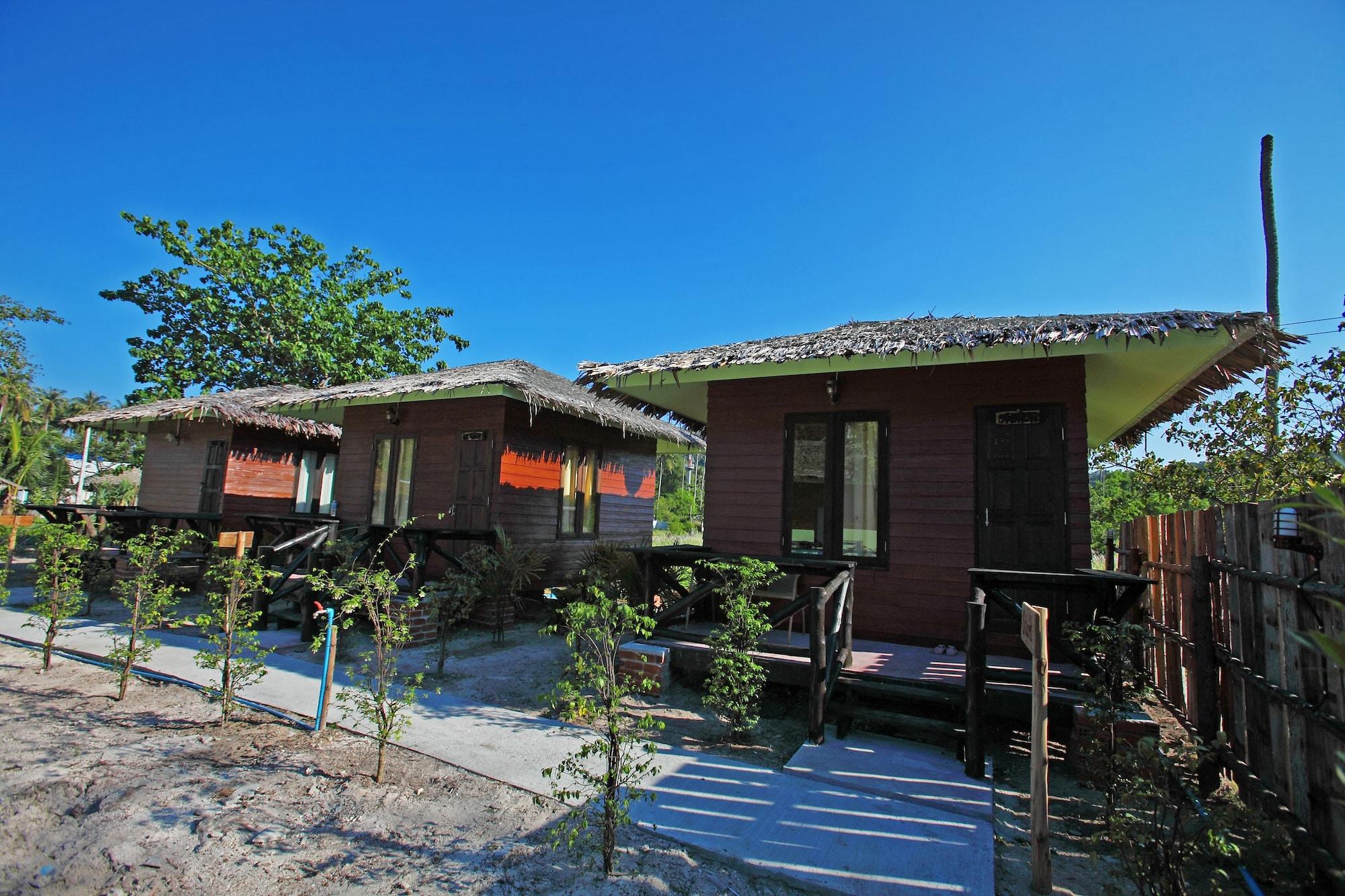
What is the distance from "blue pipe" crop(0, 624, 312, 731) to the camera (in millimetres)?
4469

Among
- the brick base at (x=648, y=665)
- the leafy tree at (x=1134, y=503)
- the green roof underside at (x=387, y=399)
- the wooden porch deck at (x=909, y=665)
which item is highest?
the green roof underside at (x=387, y=399)

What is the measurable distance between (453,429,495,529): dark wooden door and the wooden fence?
27.8 ft

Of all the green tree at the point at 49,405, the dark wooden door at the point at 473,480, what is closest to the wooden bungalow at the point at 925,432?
the dark wooden door at the point at 473,480

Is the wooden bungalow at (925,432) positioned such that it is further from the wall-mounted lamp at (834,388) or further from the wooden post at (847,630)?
the wooden post at (847,630)

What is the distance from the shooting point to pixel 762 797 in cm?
335

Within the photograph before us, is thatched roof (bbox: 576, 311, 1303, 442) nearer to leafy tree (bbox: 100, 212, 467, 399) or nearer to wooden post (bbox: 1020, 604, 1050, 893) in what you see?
wooden post (bbox: 1020, 604, 1050, 893)

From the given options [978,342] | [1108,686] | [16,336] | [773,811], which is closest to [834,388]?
[978,342]

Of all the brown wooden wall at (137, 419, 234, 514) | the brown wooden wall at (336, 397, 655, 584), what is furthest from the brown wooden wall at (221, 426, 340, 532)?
the brown wooden wall at (336, 397, 655, 584)

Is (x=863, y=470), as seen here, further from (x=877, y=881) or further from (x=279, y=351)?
(x=279, y=351)

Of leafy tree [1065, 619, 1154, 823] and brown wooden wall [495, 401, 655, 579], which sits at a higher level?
brown wooden wall [495, 401, 655, 579]

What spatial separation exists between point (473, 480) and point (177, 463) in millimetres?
9547

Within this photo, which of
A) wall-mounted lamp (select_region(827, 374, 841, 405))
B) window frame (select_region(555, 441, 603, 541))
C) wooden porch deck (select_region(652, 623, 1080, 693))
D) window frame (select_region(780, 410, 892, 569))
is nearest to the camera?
wooden porch deck (select_region(652, 623, 1080, 693))

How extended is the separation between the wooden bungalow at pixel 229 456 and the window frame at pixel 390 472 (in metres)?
2.80

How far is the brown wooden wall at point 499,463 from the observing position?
9844 mm
